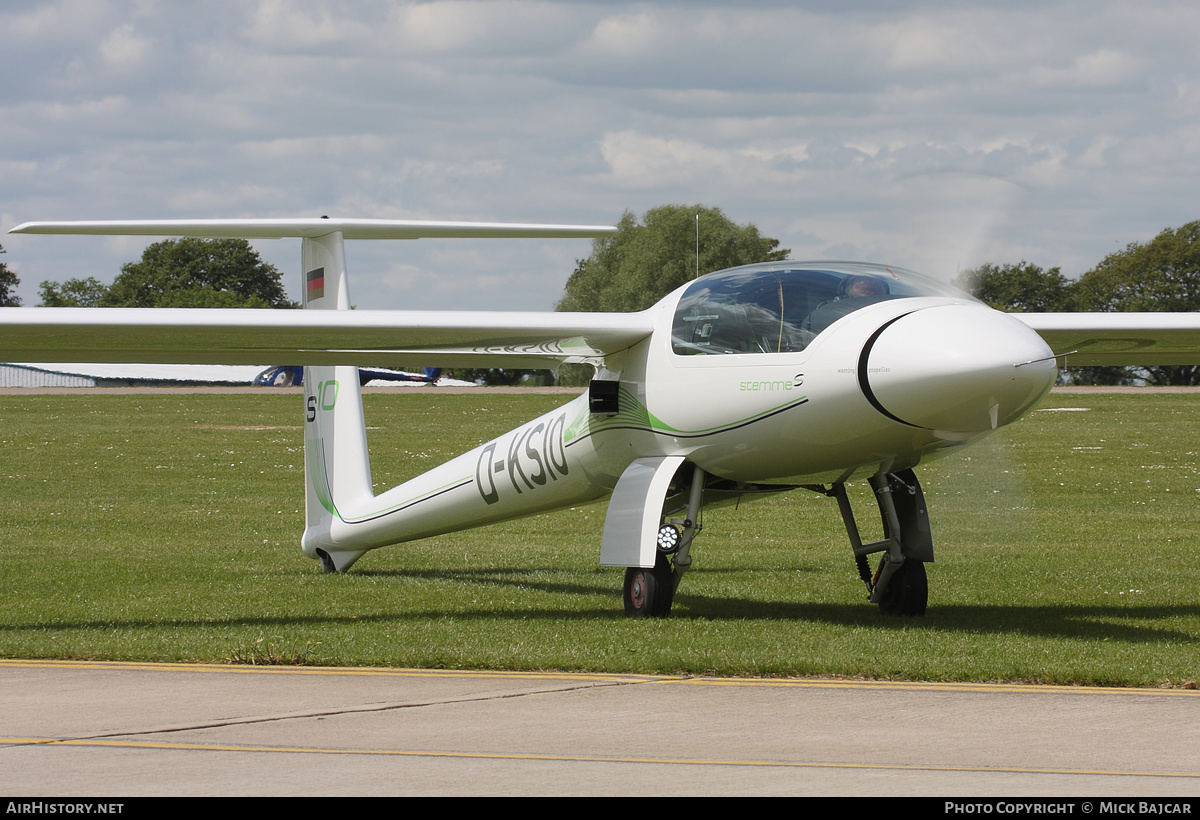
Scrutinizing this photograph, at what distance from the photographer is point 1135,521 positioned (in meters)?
21.4

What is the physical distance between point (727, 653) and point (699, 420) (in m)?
2.14

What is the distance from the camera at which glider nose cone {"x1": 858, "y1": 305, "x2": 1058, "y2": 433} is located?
930cm

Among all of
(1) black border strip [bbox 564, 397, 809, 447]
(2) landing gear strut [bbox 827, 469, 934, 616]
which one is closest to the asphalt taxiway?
(1) black border strip [bbox 564, 397, 809, 447]

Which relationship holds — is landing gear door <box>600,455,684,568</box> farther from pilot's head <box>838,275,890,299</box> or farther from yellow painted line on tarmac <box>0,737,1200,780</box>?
yellow painted line on tarmac <box>0,737,1200,780</box>

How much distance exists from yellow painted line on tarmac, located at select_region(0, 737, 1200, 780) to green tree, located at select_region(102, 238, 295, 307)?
148 metres

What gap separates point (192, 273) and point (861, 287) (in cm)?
15266

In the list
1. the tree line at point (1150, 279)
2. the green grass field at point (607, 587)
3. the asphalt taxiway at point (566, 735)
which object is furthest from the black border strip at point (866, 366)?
the tree line at point (1150, 279)

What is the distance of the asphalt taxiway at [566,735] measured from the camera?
19.8 feet

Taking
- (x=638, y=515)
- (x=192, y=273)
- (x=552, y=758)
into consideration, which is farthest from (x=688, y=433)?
(x=192, y=273)

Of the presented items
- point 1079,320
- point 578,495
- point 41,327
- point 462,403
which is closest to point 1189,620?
point 1079,320

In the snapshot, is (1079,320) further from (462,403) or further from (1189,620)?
(462,403)

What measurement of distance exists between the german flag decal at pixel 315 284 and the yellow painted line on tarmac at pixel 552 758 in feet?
28.1

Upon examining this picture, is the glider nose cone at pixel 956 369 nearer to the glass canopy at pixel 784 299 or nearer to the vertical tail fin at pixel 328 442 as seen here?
the glass canopy at pixel 784 299

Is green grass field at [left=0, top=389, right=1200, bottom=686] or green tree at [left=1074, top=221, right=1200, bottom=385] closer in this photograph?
green grass field at [left=0, top=389, right=1200, bottom=686]
